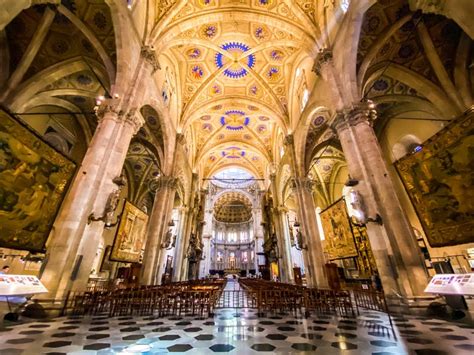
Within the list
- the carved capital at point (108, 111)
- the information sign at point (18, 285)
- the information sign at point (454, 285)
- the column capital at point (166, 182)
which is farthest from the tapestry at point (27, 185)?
the information sign at point (454, 285)

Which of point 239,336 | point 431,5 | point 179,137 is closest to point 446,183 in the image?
point 431,5

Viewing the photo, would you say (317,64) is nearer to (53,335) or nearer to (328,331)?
(328,331)

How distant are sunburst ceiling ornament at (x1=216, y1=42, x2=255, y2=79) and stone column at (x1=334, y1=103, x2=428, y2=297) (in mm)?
9911

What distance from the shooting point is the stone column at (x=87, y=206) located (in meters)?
5.66

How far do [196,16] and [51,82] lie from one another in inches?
330

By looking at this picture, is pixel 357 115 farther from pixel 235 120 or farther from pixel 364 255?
pixel 235 120

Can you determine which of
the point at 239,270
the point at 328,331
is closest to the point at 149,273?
the point at 328,331

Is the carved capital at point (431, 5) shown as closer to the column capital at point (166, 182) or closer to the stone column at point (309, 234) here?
the stone column at point (309, 234)

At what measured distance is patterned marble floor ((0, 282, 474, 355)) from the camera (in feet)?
10.1

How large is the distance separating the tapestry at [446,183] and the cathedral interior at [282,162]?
4 cm

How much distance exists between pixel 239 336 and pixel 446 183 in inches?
282

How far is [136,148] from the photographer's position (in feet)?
55.9

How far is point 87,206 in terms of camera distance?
6348mm

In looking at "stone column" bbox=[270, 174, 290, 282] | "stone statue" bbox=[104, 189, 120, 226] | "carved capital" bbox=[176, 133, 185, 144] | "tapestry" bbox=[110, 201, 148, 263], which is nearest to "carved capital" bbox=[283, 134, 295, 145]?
"stone column" bbox=[270, 174, 290, 282]
